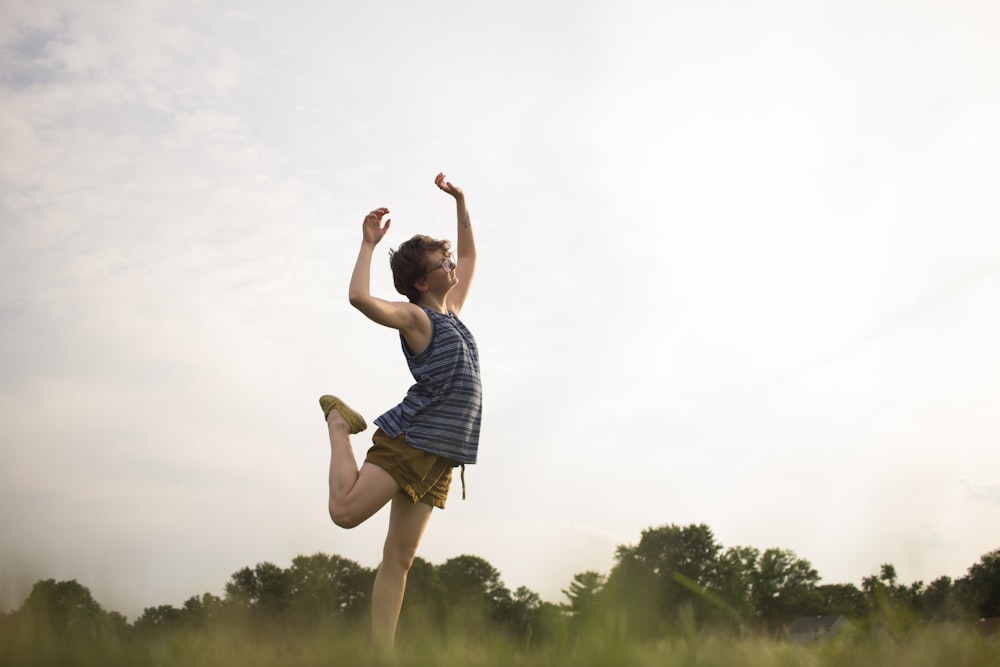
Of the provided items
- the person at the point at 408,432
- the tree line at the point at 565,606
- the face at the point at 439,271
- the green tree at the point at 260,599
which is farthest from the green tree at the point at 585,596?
the face at the point at 439,271

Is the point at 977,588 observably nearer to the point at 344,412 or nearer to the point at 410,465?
the point at 410,465

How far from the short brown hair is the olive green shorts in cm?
113

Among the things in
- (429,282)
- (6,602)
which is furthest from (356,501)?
(6,602)

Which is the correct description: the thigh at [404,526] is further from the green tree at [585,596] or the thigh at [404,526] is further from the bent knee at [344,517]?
the green tree at [585,596]

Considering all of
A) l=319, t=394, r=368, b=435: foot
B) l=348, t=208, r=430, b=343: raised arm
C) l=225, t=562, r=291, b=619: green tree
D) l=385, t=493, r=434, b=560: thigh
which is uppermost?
l=348, t=208, r=430, b=343: raised arm

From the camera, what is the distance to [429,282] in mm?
5715

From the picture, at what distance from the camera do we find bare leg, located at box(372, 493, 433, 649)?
4969 mm

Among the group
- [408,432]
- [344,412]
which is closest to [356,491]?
[408,432]

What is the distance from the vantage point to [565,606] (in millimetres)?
2426

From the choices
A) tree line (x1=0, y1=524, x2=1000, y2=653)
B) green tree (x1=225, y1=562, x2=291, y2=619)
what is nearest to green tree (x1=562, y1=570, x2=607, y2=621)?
tree line (x1=0, y1=524, x2=1000, y2=653)

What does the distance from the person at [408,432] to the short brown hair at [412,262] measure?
21 millimetres

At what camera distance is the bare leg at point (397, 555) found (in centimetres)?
497

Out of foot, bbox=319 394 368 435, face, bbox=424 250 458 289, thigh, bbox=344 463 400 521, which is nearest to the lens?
thigh, bbox=344 463 400 521

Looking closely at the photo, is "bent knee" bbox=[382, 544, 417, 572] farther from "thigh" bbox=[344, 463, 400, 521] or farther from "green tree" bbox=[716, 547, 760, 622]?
"green tree" bbox=[716, 547, 760, 622]
